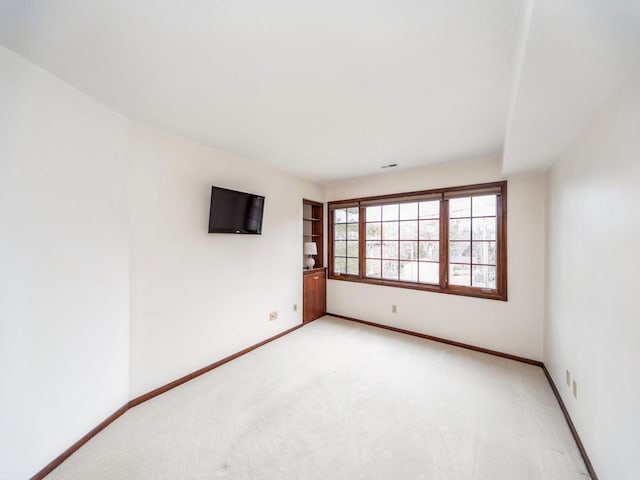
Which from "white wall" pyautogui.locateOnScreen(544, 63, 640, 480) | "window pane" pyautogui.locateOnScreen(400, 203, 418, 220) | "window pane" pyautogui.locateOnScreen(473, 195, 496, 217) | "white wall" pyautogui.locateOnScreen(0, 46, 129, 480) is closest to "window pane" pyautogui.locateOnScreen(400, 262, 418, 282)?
"window pane" pyautogui.locateOnScreen(400, 203, 418, 220)

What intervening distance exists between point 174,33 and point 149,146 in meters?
1.26

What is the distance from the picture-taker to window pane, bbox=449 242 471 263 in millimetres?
3162

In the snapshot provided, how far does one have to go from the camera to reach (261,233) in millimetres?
3219

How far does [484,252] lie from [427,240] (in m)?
0.70

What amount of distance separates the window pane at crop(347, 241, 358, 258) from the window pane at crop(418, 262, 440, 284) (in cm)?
109

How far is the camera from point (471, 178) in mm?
3066

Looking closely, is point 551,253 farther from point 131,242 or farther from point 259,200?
point 131,242

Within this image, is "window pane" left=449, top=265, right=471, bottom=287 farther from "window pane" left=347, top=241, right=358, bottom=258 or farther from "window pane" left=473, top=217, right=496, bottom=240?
"window pane" left=347, top=241, right=358, bottom=258

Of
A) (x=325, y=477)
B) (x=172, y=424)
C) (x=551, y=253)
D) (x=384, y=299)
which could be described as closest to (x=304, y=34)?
(x=325, y=477)

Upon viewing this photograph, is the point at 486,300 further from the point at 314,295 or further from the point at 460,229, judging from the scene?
the point at 314,295

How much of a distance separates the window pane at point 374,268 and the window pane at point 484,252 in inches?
52.3

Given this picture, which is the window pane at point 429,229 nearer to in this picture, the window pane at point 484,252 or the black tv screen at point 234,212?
the window pane at point 484,252

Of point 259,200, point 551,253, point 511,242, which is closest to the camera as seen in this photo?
point 551,253

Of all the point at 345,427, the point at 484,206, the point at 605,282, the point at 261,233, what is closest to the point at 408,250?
the point at 484,206
